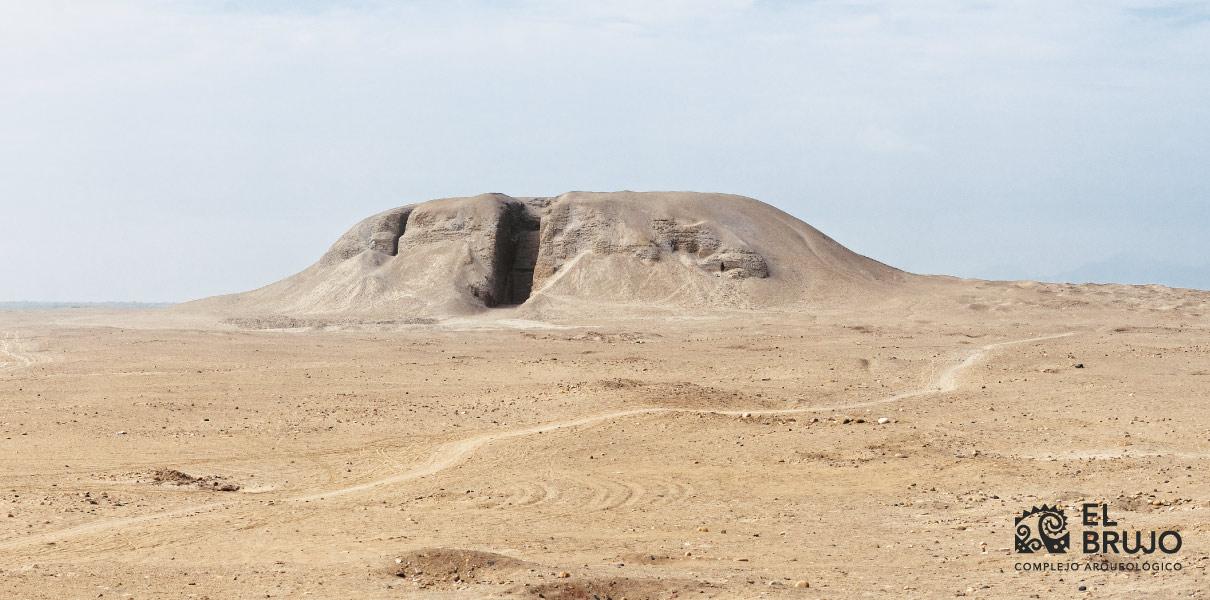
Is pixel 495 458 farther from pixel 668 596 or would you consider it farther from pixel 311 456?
pixel 668 596

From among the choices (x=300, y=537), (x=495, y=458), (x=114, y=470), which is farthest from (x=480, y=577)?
(x=114, y=470)

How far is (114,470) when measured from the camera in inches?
577

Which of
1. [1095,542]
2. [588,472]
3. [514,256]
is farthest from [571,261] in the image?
[1095,542]

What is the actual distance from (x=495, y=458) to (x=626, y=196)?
4212 centimetres

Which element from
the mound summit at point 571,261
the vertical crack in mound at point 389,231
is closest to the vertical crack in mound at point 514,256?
the mound summit at point 571,261

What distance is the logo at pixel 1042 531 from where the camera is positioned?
9828 mm

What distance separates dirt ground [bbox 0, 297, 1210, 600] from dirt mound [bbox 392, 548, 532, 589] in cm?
3

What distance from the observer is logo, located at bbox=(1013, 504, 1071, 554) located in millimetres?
9828

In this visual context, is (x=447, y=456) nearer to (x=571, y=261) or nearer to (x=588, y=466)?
(x=588, y=466)

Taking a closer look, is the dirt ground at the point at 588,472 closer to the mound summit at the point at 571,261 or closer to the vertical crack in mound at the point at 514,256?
the mound summit at the point at 571,261

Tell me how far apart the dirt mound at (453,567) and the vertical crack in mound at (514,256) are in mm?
41402

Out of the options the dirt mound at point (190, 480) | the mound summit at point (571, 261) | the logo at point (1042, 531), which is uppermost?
the mound summit at point (571, 261)

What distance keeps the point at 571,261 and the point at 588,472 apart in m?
37.7

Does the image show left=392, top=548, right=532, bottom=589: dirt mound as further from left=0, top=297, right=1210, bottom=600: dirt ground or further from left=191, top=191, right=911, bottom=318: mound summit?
left=191, top=191, right=911, bottom=318: mound summit
